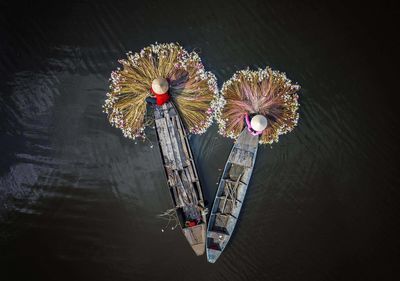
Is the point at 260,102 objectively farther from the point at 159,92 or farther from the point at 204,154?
the point at 159,92

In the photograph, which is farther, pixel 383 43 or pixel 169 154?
pixel 383 43

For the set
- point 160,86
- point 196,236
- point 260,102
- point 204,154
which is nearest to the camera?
point 160,86

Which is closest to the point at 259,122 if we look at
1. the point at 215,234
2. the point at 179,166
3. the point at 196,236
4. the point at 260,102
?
the point at 260,102

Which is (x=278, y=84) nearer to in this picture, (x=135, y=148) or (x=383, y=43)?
(x=383, y=43)

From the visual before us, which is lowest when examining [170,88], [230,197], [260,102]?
[230,197]

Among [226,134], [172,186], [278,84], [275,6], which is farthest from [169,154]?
[275,6]

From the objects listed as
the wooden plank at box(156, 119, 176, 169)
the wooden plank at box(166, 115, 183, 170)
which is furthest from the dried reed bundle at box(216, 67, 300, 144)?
the wooden plank at box(156, 119, 176, 169)
